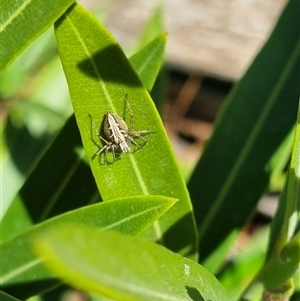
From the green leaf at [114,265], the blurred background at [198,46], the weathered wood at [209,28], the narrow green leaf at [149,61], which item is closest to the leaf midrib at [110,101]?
the narrow green leaf at [149,61]

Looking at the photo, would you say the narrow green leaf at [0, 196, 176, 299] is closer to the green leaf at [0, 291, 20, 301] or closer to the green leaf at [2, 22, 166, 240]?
the green leaf at [0, 291, 20, 301]

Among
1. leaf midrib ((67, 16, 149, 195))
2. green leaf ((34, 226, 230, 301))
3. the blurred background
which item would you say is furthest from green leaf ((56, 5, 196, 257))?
the blurred background

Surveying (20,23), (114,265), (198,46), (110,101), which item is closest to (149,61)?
(110,101)

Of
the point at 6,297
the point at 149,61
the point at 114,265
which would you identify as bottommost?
the point at 6,297

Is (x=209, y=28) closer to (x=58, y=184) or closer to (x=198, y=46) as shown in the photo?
(x=198, y=46)

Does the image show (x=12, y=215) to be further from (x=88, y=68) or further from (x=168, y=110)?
(x=168, y=110)

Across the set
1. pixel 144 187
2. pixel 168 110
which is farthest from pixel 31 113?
pixel 168 110
